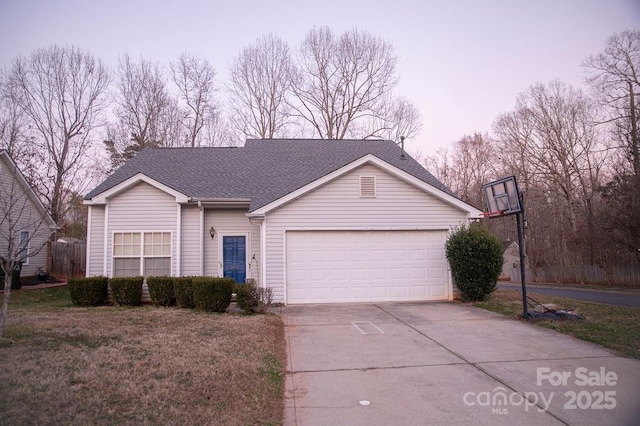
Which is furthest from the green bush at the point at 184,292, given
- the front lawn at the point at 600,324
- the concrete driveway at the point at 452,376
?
the front lawn at the point at 600,324

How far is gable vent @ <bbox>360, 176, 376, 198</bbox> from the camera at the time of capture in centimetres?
1360

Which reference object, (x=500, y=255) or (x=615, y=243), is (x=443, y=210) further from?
(x=615, y=243)

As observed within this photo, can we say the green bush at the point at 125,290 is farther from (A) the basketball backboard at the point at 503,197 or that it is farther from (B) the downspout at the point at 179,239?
(A) the basketball backboard at the point at 503,197

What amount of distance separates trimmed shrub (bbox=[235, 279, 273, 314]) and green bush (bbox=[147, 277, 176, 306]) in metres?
2.49

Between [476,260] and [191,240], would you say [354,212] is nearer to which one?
[476,260]

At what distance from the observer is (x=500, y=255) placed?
508 inches

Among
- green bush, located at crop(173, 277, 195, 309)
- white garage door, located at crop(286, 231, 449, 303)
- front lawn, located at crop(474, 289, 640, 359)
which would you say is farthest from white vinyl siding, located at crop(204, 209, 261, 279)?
front lawn, located at crop(474, 289, 640, 359)

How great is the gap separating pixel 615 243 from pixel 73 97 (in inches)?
1342

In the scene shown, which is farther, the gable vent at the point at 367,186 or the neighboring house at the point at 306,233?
the gable vent at the point at 367,186

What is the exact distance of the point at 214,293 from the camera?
1125 centimetres

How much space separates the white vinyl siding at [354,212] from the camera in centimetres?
1307

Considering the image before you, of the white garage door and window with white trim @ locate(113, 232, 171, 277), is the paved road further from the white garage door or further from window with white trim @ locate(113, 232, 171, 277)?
window with white trim @ locate(113, 232, 171, 277)

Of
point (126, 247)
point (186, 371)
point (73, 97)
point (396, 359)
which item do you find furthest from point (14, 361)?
point (73, 97)

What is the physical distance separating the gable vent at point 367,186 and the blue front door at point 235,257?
14.3ft
